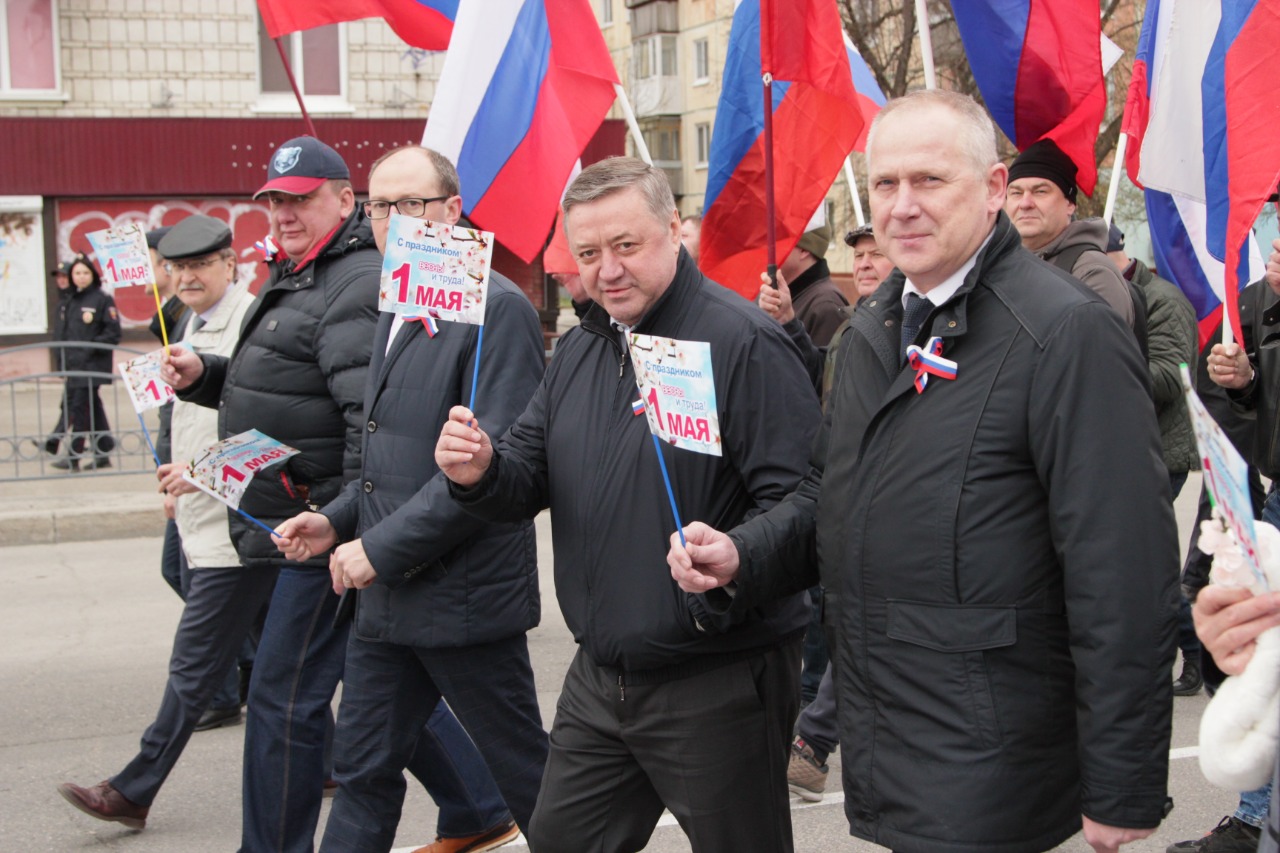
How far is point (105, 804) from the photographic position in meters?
4.76

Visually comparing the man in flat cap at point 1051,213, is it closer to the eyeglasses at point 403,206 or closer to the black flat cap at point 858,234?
the black flat cap at point 858,234

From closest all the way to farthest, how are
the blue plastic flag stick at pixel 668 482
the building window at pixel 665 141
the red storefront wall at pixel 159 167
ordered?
the blue plastic flag stick at pixel 668 482, the red storefront wall at pixel 159 167, the building window at pixel 665 141

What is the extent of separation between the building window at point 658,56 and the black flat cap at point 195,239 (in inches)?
1691

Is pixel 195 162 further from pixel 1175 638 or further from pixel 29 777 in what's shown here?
pixel 1175 638

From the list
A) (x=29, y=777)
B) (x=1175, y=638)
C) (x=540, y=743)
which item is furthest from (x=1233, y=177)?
(x=29, y=777)

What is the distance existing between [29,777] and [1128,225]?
103 feet

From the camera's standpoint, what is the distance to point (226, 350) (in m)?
5.37

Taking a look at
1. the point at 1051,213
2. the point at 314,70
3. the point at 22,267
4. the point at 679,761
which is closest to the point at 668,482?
the point at 679,761

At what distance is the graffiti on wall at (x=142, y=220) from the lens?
20281 mm

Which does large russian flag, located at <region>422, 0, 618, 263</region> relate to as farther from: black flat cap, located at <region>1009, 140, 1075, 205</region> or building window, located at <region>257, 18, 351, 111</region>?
building window, located at <region>257, 18, 351, 111</region>

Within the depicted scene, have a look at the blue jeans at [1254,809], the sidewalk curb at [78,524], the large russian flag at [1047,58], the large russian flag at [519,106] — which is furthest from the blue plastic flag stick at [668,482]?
the sidewalk curb at [78,524]

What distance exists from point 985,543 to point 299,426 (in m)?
2.48

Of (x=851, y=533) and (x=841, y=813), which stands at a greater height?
(x=851, y=533)

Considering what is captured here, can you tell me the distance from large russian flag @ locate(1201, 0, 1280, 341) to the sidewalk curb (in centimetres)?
807
